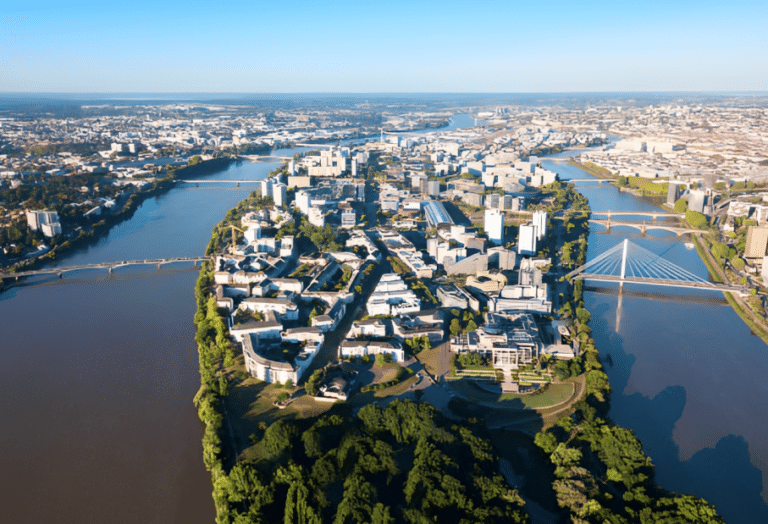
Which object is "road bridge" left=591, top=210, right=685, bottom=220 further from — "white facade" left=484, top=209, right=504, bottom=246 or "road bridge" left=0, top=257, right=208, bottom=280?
"road bridge" left=0, top=257, right=208, bottom=280

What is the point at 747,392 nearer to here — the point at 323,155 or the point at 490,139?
the point at 323,155

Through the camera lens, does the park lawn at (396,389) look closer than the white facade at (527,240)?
Yes

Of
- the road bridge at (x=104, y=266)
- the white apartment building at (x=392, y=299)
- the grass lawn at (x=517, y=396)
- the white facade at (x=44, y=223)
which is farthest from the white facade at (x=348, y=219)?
the grass lawn at (x=517, y=396)

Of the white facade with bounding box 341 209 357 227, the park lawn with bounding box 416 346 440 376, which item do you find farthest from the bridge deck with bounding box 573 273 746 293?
the white facade with bounding box 341 209 357 227

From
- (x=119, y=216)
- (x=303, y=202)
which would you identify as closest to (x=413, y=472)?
(x=303, y=202)

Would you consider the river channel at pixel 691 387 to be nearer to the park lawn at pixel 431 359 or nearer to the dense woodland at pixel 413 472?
the dense woodland at pixel 413 472

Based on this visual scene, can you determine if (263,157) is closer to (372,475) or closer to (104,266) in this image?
(104,266)
